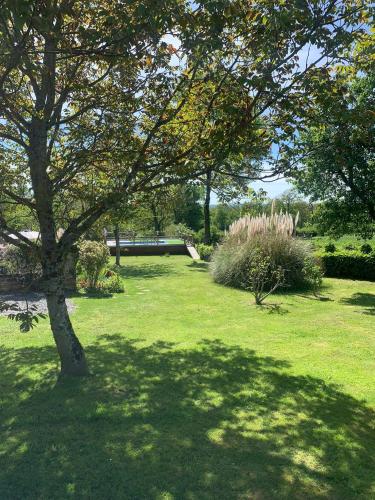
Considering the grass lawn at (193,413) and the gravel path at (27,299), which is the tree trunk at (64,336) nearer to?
the grass lawn at (193,413)

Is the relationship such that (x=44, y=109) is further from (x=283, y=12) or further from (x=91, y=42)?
(x=283, y=12)

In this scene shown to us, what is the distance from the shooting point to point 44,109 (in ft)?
15.7

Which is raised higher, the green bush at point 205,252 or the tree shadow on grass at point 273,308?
the green bush at point 205,252

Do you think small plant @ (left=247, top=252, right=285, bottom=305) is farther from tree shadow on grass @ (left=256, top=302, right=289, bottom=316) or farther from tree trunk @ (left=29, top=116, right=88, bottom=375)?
tree trunk @ (left=29, top=116, right=88, bottom=375)

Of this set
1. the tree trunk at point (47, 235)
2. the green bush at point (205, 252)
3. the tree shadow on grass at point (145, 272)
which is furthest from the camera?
the green bush at point (205, 252)

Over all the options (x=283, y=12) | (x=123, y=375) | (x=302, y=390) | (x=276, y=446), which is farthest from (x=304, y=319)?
(x=283, y=12)

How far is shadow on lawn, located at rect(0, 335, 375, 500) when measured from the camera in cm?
310

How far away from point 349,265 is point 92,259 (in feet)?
36.1

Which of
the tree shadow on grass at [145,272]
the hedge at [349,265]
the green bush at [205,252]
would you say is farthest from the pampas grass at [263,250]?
the green bush at [205,252]

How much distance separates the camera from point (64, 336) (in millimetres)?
5098

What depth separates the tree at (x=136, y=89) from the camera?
136 inches

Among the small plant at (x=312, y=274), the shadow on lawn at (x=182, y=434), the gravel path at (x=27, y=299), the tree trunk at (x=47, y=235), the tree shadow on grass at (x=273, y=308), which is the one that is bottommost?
the shadow on lawn at (x=182, y=434)

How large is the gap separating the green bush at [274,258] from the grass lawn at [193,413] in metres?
4.89

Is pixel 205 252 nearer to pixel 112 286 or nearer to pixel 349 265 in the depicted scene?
pixel 349 265
